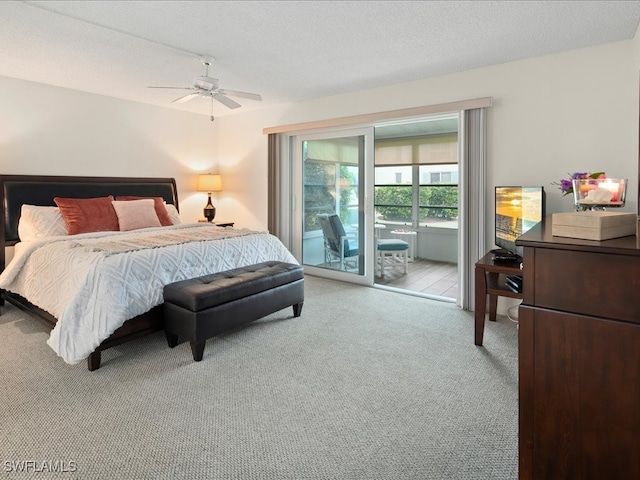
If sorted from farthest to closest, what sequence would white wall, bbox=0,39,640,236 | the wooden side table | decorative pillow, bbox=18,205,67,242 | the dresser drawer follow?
decorative pillow, bbox=18,205,67,242 < white wall, bbox=0,39,640,236 < the wooden side table < the dresser drawer

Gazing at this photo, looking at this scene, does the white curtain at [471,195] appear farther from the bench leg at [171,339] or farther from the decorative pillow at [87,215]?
the decorative pillow at [87,215]

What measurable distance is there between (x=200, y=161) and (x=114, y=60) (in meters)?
2.54

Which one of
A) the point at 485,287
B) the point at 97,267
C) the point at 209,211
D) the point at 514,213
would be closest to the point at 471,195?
the point at 514,213

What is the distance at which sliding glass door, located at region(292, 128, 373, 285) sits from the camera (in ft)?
16.1

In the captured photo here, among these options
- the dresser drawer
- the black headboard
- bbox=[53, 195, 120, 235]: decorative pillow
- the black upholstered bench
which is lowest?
the black upholstered bench

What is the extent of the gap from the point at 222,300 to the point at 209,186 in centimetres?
334

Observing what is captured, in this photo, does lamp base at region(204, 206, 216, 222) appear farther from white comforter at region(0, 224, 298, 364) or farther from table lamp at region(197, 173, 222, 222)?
white comforter at region(0, 224, 298, 364)

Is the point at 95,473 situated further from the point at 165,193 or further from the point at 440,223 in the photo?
the point at 440,223

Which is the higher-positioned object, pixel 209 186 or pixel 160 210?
pixel 209 186

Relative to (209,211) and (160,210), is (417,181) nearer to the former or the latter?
(209,211)

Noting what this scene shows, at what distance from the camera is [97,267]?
272cm

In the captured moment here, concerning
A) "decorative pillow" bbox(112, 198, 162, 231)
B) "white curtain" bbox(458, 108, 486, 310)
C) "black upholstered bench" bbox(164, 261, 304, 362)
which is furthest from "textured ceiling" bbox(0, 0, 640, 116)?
"black upholstered bench" bbox(164, 261, 304, 362)

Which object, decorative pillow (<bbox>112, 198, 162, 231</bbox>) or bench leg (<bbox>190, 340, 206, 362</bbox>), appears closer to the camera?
bench leg (<bbox>190, 340, 206, 362</bbox>)
